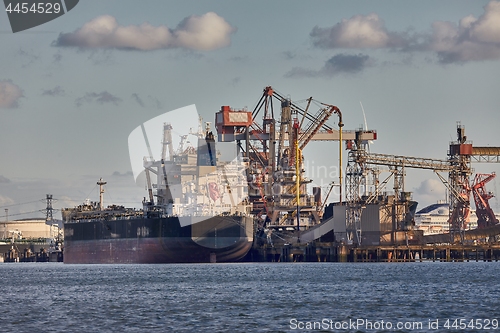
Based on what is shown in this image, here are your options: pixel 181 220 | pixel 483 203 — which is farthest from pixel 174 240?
pixel 483 203

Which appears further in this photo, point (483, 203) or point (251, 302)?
point (483, 203)

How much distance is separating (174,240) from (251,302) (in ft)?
148

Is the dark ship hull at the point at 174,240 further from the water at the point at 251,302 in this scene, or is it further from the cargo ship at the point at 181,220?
the water at the point at 251,302

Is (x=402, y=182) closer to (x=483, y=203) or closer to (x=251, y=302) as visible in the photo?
(x=483, y=203)

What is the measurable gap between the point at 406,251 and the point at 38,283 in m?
41.4

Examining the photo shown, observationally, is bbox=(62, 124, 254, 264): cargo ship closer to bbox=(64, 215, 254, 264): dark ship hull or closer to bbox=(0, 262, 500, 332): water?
bbox=(64, 215, 254, 264): dark ship hull

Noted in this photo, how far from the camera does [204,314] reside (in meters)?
43.8

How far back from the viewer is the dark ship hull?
92.2 metres

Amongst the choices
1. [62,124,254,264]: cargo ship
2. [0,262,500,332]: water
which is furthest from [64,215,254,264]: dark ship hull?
[0,262,500,332]: water

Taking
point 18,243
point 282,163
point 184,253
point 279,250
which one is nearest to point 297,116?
point 282,163

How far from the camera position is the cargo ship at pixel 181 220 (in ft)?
305

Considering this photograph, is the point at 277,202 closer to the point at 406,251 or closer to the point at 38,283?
the point at 406,251

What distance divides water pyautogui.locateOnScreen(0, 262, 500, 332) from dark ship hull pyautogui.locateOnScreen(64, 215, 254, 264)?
60.5ft

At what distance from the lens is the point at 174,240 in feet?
307
